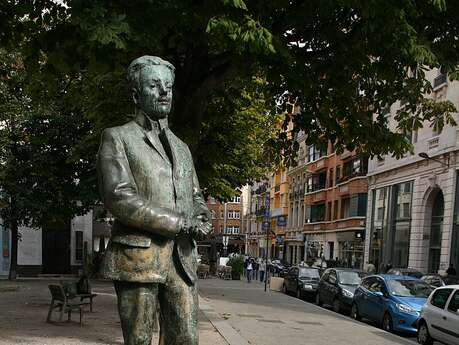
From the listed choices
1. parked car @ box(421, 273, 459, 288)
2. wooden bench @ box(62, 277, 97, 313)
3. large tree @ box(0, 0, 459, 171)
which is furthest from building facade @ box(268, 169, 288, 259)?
large tree @ box(0, 0, 459, 171)

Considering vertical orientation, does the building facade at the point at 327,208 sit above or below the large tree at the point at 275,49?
below

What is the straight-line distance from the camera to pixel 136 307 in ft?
13.5

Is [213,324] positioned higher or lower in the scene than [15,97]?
lower

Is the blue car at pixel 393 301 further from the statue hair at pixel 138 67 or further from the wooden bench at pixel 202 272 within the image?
the wooden bench at pixel 202 272

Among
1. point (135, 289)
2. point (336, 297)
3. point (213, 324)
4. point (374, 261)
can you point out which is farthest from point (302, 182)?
point (135, 289)

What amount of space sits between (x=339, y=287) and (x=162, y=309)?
18546mm

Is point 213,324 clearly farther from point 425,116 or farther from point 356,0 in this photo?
point 356,0

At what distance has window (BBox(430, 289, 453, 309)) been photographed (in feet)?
45.2

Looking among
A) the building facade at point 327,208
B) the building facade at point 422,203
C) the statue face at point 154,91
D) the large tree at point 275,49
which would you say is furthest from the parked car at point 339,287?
the statue face at point 154,91

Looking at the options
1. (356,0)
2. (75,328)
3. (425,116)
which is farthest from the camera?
(75,328)

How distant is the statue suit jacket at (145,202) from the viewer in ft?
13.0

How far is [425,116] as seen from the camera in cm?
1178

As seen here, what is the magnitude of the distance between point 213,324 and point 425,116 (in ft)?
20.0

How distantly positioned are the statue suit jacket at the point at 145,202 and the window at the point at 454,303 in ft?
33.8
